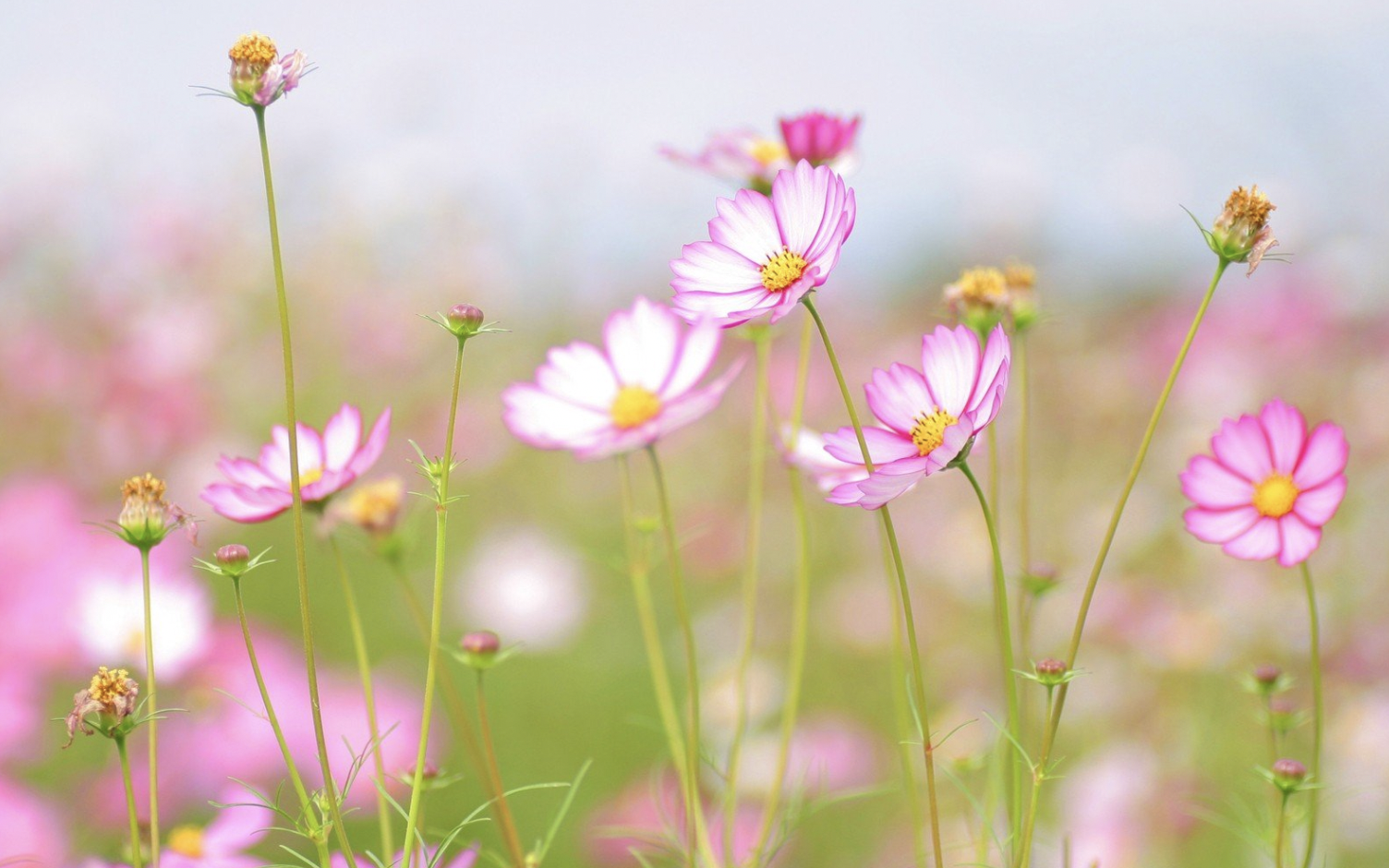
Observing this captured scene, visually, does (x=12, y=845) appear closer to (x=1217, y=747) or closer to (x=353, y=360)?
(x=1217, y=747)

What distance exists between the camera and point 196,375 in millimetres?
2051

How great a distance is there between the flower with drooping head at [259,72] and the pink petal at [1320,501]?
0.43 m

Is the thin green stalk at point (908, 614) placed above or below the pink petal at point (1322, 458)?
below

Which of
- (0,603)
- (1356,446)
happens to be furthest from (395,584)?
(1356,446)

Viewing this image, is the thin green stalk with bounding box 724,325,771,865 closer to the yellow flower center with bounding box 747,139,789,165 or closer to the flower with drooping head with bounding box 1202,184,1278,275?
the yellow flower center with bounding box 747,139,789,165

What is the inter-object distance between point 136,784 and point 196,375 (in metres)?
1.09

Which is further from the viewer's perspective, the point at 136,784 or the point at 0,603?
the point at 0,603

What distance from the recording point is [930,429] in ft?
1.47

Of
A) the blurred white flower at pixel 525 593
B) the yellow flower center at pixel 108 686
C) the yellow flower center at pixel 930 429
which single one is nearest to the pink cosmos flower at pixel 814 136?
the yellow flower center at pixel 930 429

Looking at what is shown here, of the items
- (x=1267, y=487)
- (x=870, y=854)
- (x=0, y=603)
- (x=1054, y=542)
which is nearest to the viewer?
(x=1267, y=487)

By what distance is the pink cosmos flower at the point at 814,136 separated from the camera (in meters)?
0.63

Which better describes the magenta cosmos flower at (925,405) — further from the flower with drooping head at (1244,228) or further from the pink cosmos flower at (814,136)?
the pink cosmos flower at (814,136)

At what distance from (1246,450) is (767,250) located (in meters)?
0.23

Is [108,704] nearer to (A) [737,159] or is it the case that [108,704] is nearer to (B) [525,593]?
(A) [737,159]
